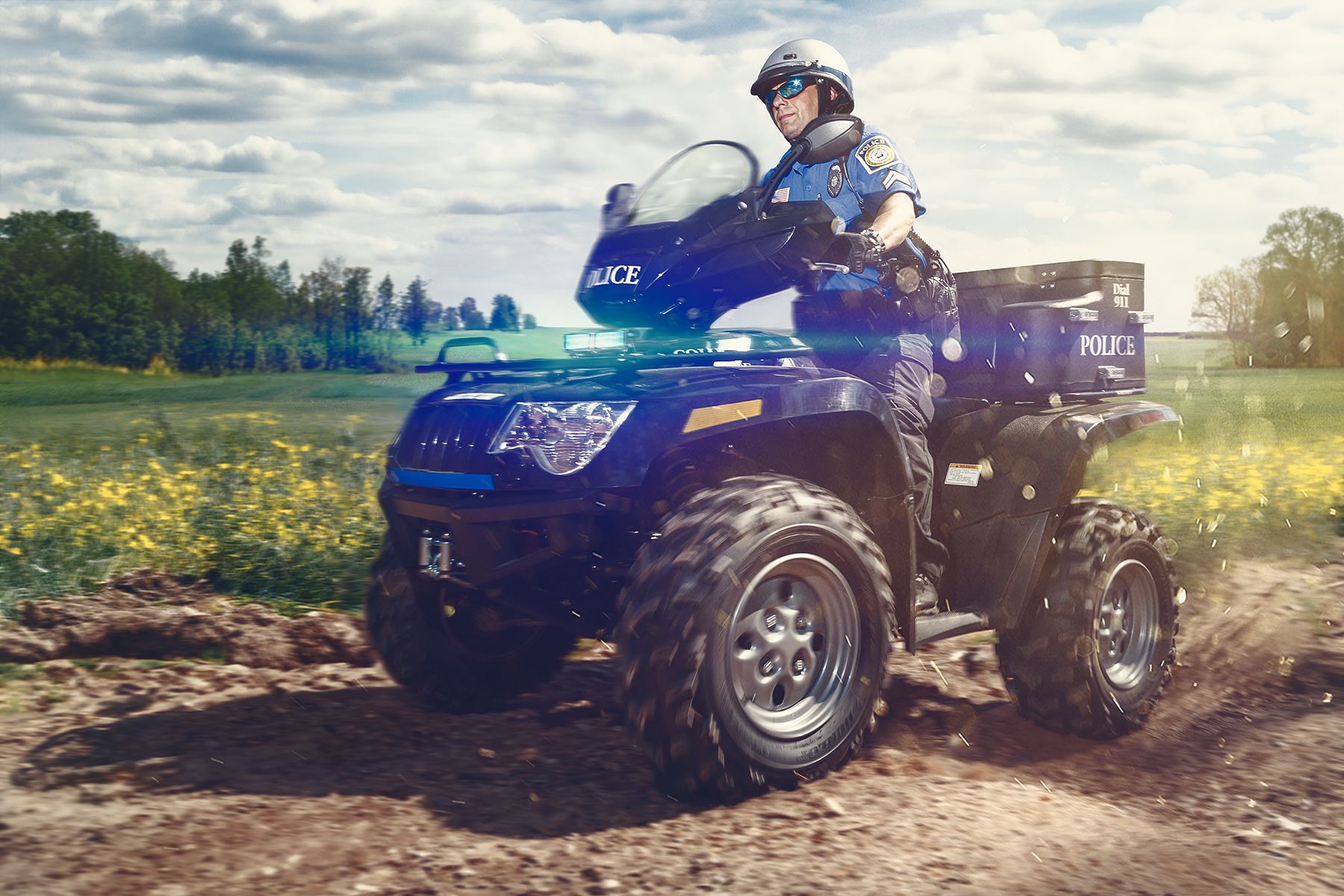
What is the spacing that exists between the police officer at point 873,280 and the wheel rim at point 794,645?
2.13ft

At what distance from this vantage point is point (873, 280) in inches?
186

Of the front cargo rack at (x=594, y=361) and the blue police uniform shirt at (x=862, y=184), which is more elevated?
the blue police uniform shirt at (x=862, y=184)

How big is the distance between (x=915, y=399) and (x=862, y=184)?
877 millimetres

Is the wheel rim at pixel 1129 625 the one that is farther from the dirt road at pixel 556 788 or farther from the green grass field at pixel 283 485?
the green grass field at pixel 283 485

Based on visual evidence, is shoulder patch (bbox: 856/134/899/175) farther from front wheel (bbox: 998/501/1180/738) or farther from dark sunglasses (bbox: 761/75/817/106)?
front wheel (bbox: 998/501/1180/738)

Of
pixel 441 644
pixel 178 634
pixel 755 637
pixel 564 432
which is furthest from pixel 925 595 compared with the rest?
pixel 178 634

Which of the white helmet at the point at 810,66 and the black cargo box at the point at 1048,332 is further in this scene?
the black cargo box at the point at 1048,332

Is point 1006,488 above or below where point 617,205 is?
below

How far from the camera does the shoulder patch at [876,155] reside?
476 cm

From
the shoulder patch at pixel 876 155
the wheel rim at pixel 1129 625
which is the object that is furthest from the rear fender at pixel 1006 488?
the shoulder patch at pixel 876 155

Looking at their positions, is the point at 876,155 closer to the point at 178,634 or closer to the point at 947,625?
the point at 947,625

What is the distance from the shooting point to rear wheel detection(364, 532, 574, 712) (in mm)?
4633

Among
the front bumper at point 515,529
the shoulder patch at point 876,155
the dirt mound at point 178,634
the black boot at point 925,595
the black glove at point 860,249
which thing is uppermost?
the shoulder patch at point 876,155

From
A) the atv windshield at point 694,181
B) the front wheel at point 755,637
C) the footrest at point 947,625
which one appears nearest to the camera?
the front wheel at point 755,637
